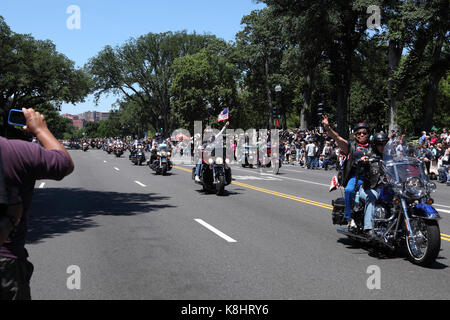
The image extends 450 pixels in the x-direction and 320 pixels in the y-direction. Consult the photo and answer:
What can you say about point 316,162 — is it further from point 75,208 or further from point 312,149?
point 75,208

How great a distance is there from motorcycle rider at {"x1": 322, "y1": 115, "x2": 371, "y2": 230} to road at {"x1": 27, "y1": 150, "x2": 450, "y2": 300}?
2.46 feet

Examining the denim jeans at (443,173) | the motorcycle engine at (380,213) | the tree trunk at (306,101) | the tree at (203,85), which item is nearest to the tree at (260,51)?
the tree at (203,85)

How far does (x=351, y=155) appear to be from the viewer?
7.30 metres

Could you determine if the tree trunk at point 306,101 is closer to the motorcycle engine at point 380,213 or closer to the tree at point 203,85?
the tree at point 203,85

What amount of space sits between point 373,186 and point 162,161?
1669 cm

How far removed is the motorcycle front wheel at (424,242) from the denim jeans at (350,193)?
1.12 meters

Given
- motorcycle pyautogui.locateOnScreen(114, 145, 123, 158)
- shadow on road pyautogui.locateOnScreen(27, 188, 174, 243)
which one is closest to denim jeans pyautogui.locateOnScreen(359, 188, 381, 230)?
shadow on road pyautogui.locateOnScreen(27, 188, 174, 243)

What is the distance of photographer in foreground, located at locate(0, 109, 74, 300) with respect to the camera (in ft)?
8.28

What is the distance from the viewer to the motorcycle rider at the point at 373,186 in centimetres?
689

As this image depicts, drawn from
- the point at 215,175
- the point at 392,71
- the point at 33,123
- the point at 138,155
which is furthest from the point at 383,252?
the point at 392,71

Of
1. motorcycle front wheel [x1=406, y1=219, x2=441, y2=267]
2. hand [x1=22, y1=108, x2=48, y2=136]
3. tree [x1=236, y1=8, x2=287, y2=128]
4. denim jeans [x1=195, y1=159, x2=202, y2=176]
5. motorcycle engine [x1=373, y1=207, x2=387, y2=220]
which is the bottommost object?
motorcycle front wheel [x1=406, y1=219, x2=441, y2=267]

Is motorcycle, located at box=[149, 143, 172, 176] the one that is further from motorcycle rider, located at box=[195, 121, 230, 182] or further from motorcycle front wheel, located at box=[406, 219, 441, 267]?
motorcycle front wheel, located at box=[406, 219, 441, 267]
